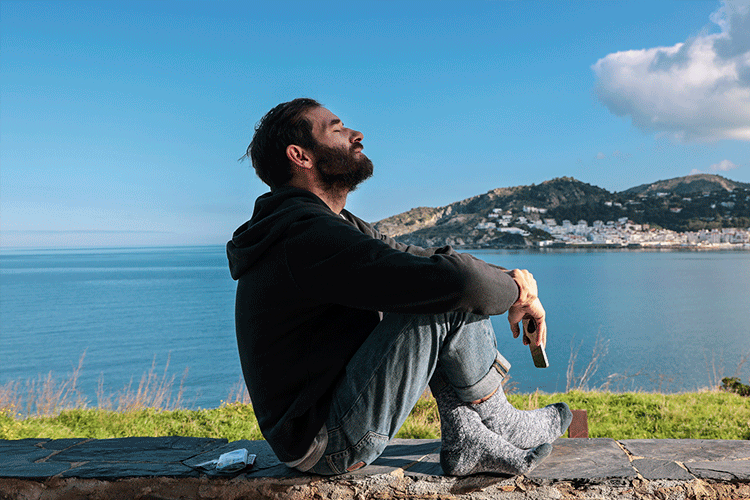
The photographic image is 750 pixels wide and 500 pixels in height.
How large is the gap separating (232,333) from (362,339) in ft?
121

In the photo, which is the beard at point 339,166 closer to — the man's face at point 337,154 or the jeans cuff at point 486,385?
the man's face at point 337,154

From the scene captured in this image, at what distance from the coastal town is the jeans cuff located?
3210 inches

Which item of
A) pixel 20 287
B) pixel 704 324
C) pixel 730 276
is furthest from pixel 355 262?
pixel 20 287

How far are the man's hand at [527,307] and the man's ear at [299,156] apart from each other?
0.90 meters

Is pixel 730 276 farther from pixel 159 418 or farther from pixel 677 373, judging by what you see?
pixel 159 418

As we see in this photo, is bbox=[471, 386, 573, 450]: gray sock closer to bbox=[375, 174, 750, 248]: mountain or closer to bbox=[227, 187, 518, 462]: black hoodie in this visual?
bbox=[227, 187, 518, 462]: black hoodie

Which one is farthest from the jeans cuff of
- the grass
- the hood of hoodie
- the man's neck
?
the grass

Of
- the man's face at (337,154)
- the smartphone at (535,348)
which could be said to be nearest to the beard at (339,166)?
the man's face at (337,154)

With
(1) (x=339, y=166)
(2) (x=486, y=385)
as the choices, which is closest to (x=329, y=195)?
(1) (x=339, y=166)

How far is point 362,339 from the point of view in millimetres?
1756

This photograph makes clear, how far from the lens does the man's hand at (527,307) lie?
170 cm

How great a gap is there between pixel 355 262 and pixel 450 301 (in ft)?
0.98

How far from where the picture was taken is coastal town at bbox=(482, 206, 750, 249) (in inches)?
3302

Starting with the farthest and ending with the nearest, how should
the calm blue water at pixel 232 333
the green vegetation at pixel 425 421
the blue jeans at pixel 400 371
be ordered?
1. the calm blue water at pixel 232 333
2. the green vegetation at pixel 425 421
3. the blue jeans at pixel 400 371
